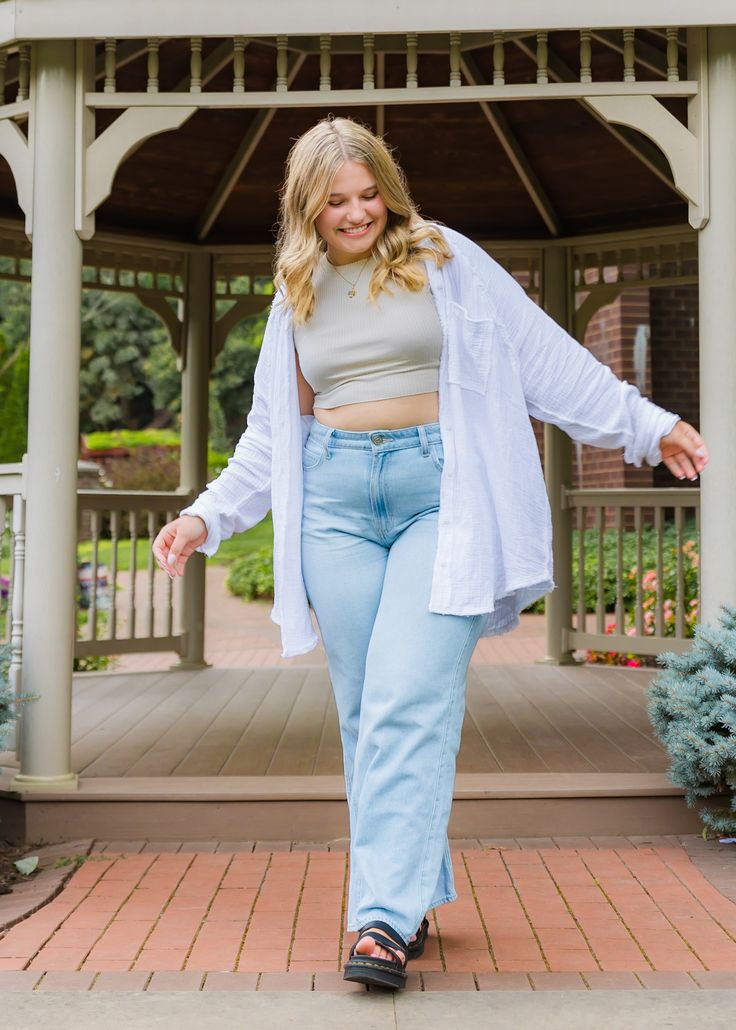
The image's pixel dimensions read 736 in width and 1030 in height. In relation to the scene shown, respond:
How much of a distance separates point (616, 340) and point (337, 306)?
10.5 m

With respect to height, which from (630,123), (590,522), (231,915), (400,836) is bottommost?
(231,915)

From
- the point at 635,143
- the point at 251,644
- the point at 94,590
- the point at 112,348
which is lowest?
the point at 251,644

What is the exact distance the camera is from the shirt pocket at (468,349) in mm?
3049

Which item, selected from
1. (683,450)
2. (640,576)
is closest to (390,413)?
(683,450)

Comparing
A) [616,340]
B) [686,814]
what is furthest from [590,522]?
[686,814]

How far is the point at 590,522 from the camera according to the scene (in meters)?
13.9

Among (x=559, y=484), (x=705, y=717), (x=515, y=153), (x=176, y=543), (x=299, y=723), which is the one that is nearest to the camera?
(x=176, y=543)

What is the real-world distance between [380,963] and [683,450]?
1.39 m

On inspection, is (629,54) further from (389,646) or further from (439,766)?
(439,766)

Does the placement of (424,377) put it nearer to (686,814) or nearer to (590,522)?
(686,814)

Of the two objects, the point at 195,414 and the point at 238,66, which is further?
the point at 195,414

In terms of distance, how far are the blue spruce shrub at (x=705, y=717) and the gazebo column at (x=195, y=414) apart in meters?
4.38

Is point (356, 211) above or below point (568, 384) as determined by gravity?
above

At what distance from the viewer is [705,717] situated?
4.30 metres
